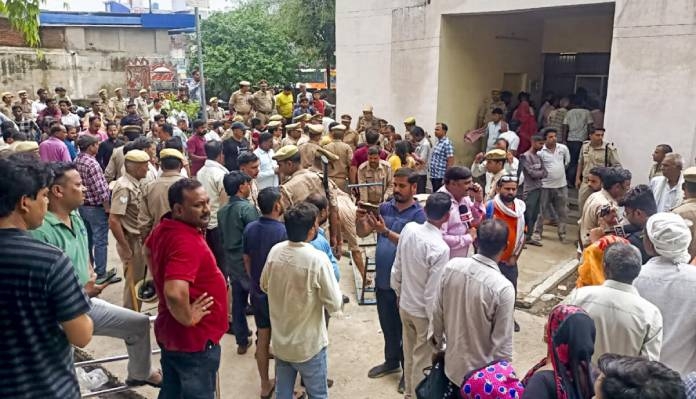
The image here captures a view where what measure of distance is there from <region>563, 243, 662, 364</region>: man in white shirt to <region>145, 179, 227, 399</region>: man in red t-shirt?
6.40 ft

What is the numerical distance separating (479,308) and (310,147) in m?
5.29

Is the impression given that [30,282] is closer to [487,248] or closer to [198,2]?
[487,248]

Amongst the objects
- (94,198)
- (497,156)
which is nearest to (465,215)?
(497,156)

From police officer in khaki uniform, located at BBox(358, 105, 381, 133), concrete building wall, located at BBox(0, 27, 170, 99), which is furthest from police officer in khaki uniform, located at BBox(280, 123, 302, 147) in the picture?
concrete building wall, located at BBox(0, 27, 170, 99)

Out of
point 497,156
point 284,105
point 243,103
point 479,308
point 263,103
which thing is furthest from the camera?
point 284,105

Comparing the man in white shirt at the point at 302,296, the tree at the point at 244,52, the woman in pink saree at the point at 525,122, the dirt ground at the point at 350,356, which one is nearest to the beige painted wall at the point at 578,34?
the woman in pink saree at the point at 525,122

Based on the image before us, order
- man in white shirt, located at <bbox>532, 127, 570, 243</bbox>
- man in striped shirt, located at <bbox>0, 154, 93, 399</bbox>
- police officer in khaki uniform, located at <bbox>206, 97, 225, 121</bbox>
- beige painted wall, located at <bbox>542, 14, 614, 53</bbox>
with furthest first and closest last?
police officer in khaki uniform, located at <bbox>206, 97, 225, 121</bbox>, beige painted wall, located at <bbox>542, 14, 614, 53</bbox>, man in white shirt, located at <bbox>532, 127, 570, 243</bbox>, man in striped shirt, located at <bbox>0, 154, 93, 399</bbox>

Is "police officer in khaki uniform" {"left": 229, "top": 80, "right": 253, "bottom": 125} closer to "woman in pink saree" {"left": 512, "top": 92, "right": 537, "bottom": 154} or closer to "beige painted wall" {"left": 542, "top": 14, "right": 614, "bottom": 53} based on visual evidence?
"woman in pink saree" {"left": 512, "top": 92, "right": 537, "bottom": 154}

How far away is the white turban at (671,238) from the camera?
3.08 meters

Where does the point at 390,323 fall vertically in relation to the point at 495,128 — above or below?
below

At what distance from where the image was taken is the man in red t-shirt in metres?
2.82

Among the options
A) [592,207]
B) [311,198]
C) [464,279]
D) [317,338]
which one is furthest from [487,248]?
[592,207]

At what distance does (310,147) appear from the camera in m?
7.97

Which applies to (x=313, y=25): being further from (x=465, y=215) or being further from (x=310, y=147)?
(x=465, y=215)
